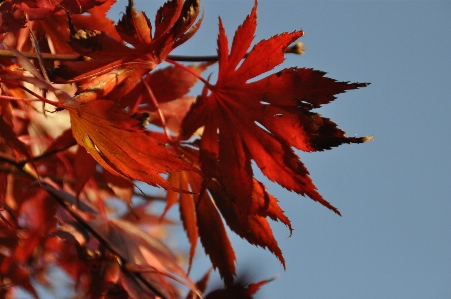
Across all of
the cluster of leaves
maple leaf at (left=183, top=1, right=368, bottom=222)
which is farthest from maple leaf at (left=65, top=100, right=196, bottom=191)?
maple leaf at (left=183, top=1, right=368, bottom=222)

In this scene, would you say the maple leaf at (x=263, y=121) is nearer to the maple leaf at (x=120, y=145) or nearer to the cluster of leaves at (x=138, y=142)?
the cluster of leaves at (x=138, y=142)

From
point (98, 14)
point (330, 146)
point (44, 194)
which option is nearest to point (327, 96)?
point (330, 146)

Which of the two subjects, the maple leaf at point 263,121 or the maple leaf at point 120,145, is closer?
the maple leaf at point 120,145

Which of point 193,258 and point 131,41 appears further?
point 193,258

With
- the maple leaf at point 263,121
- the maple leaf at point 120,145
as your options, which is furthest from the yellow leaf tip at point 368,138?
the maple leaf at point 120,145

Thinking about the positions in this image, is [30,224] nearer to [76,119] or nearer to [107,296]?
[107,296]

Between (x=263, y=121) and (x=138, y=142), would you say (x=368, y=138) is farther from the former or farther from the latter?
(x=138, y=142)

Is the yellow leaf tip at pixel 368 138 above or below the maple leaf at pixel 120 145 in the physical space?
above
